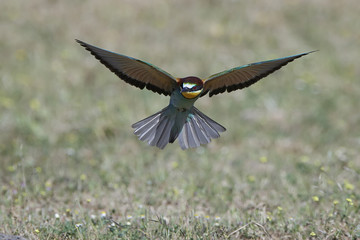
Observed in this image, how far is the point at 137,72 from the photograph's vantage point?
370 cm

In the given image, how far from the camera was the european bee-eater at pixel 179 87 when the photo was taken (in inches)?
139

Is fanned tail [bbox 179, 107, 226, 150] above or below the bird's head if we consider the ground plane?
below

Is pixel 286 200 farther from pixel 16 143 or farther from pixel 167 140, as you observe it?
pixel 16 143

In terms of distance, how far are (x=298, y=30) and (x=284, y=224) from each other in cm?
667

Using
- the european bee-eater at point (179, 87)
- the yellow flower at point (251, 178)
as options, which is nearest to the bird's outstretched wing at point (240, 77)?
the european bee-eater at point (179, 87)

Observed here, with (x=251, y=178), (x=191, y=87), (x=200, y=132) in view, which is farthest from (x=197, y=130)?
(x=251, y=178)

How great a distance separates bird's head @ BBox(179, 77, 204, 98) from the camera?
3.52 meters

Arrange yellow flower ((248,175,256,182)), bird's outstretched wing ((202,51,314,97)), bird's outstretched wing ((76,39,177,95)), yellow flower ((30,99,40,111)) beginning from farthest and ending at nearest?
yellow flower ((30,99,40,111)) → yellow flower ((248,175,256,182)) → bird's outstretched wing ((202,51,314,97)) → bird's outstretched wing ((76,39,177,95))

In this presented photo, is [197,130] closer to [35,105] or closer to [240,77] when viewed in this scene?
[240,77]

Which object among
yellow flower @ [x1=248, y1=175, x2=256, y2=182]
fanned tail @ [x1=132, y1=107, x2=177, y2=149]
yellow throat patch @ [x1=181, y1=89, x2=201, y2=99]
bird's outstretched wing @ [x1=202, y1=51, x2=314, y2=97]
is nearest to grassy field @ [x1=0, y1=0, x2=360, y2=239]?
yellow flower @ [x1=248, y1=175, x2=256, y2=182]

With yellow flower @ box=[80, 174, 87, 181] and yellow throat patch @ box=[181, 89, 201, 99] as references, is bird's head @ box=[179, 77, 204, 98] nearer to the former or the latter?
yellow throat patch @ box=[181, 89, 201, 99]

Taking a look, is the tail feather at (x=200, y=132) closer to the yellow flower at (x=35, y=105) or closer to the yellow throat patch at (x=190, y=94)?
the yellow throat patch at (x=190, y=94)

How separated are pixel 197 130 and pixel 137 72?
2.26 ft

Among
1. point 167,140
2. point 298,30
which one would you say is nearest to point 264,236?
point 167,140
